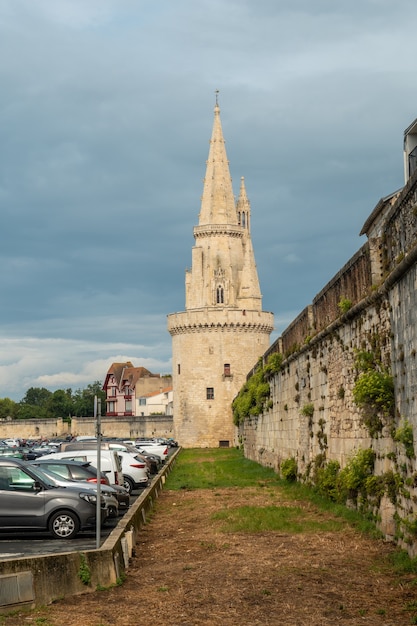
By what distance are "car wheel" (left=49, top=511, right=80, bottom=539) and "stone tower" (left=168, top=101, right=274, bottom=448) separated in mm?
58308

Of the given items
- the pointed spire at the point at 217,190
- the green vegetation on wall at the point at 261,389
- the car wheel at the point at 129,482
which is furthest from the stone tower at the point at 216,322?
the car wheel at the point at 129,482

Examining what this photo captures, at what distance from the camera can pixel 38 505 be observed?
1664 centimetres

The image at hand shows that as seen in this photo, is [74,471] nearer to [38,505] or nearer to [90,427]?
[38,505]

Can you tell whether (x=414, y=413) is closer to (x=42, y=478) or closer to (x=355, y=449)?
(x=355, y=449)

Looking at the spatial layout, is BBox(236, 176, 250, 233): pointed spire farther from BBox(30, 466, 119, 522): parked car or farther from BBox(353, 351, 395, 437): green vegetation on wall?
BBox(353, 351, 395, 437): green vegetation on wall

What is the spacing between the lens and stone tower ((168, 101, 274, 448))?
248ft

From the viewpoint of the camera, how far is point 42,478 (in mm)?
17484

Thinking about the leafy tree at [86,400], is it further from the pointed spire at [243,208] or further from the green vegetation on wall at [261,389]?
the green vegetation on wall at [261,389]

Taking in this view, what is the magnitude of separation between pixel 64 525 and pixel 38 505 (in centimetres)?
63

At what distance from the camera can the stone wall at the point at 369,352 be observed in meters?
13.1

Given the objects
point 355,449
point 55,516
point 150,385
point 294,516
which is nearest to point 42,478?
point 55,516

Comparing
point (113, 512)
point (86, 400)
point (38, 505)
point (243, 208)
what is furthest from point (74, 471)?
point (86, 400)

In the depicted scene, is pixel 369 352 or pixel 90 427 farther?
pixel 90 427

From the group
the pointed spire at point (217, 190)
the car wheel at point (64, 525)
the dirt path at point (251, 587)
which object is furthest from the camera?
the pointed spire at point (217, 190)
